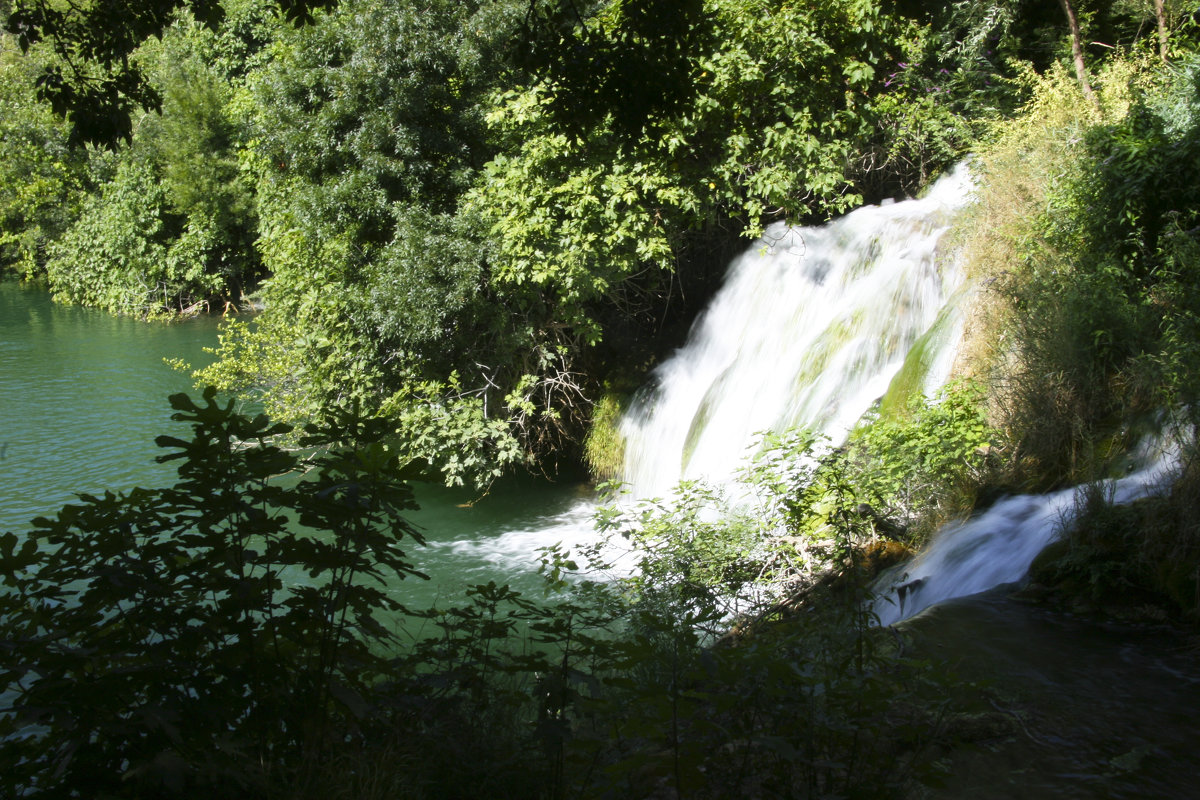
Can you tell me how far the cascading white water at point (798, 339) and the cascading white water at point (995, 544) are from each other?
2201mm

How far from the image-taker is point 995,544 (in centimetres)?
603

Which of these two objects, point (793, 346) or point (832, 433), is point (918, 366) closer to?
point (832, 433)

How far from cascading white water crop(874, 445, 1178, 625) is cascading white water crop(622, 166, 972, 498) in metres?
2.20

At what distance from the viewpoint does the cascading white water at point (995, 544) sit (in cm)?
565

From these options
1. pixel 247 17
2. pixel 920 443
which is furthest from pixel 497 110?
pixel 247 17

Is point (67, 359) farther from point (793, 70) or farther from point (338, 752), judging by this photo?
point (338, 752)

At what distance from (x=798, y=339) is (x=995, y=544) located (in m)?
5.27

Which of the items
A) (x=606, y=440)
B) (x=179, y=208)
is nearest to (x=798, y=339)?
(x=606, y=440)

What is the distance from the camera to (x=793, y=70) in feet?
36.0

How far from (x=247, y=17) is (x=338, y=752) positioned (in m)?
29.6

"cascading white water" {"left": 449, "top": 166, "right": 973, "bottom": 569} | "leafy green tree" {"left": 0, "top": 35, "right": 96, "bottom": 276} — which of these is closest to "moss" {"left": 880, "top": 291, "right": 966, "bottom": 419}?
"cascading white water" {"left": 449, "top": 166, "right": 973, "bottom": 569}

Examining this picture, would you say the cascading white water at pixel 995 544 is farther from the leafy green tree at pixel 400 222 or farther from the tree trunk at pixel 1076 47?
the tree trunk at pixel 1076 47

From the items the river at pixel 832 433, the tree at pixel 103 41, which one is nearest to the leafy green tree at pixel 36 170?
the river at pixel 832 433

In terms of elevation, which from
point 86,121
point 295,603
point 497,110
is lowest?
point 295,603
